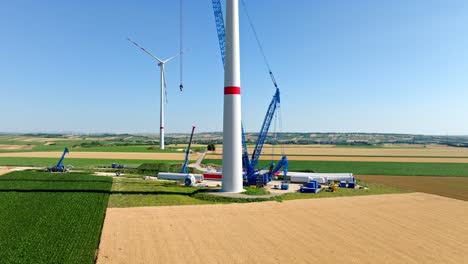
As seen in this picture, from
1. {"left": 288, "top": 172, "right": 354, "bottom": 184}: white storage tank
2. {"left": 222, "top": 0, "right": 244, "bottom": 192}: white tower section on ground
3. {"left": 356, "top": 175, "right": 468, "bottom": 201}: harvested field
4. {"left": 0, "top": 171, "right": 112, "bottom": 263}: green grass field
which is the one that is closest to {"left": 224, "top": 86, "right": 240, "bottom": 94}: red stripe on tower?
{"left": 222, "top": 0, "right": 244, "bottom": 192}: white tower section on ground

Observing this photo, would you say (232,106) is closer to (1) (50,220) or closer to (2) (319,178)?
(1) (50,220)

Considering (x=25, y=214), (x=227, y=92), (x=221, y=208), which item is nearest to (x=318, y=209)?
(x=221, y=208)

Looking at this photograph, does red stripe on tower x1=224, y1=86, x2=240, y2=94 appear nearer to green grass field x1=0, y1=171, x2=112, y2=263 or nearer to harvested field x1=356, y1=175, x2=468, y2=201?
green grass field x1=0, y1=171, x2=112, y2=263

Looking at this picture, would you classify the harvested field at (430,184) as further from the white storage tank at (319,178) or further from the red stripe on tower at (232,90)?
the red stripe on tower at (232,90)

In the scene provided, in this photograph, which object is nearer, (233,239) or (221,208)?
(233,239)

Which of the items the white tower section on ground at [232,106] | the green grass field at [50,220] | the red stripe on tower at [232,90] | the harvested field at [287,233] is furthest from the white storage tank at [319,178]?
the green grass field at [50,220]

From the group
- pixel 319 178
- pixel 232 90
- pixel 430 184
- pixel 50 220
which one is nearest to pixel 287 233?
pixel 50 220

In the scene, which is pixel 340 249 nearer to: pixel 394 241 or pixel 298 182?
pixel 394 241
